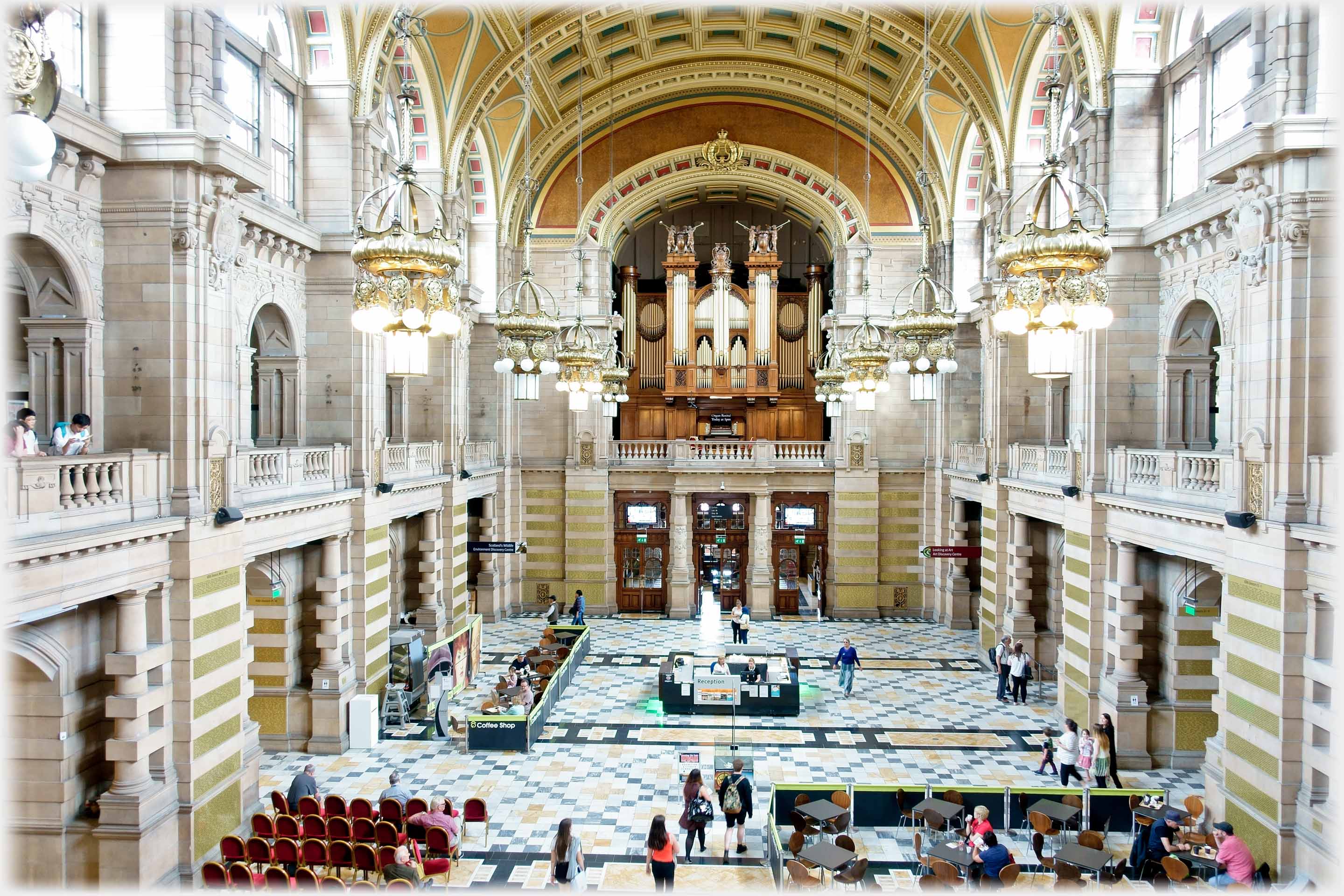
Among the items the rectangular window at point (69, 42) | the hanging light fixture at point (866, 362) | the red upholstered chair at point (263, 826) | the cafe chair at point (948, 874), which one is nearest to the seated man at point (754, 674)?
the hanging light fixture at point (866, 362)

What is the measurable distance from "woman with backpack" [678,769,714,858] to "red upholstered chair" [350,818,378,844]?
153 inches

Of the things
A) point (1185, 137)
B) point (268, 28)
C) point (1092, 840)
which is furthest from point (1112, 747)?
point (268, 28)

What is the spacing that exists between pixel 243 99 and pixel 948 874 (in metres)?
14.3

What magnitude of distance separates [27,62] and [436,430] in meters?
16.5

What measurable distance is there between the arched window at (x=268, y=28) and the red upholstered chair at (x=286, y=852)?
36.0 feet

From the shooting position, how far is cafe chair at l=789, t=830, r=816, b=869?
32.8 feet

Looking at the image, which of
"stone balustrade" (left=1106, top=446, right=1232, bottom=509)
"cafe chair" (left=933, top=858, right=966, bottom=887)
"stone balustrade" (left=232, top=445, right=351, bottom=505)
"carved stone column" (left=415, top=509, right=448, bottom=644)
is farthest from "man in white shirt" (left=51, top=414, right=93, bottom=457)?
"stone balustrade" (left=1106, top=446, right=1232, bottom=509)

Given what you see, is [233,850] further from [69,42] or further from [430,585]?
[430,585]

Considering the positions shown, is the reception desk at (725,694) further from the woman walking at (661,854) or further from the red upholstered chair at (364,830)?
the red upholstered chair at (364,830)

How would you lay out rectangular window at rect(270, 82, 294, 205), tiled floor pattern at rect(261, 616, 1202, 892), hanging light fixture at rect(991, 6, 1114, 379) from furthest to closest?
rectangular window at rect(270, 82, 294, 205) → tiled floor pattern at rect(261, 616, 1202, 892) → hanging light fixture at rect(991, 6, 1114, 379)

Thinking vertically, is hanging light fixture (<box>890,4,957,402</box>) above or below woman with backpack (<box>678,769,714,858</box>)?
above

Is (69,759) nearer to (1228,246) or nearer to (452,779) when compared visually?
(452,779)

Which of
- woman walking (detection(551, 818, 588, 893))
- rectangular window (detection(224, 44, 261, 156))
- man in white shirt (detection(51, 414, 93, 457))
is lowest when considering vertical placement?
woman walking (detection(551, 818, 588, 893))

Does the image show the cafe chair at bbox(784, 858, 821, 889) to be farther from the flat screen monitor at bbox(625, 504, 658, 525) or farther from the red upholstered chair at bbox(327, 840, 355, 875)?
the flat screen monitor at bbox(625, 504, 658, 525)
